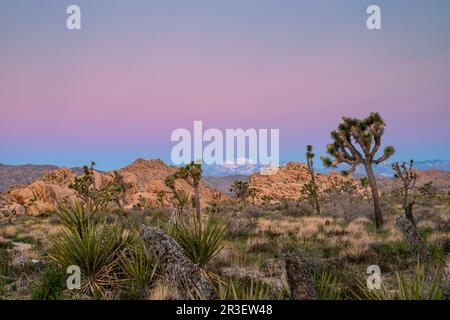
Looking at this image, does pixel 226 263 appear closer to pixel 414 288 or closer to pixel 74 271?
pixel 74 271

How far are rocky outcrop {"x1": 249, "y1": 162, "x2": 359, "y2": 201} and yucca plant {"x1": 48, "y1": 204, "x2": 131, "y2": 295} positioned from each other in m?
75.5

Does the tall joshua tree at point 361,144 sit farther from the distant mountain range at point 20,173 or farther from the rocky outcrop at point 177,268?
the distant mountain range at point 20,173

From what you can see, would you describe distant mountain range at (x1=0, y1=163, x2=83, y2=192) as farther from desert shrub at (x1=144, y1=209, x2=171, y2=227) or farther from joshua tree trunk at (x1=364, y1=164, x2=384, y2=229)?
joshua tree trunk at (x1=364, y1=164, x2=384, y2=229)

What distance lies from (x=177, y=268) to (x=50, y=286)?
2.67 meters

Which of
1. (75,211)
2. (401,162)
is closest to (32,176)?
(401,162)

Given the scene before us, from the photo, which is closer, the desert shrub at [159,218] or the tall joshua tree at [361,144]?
the desert shrub at [159,218]

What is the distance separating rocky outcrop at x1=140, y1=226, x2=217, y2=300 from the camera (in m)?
4.85

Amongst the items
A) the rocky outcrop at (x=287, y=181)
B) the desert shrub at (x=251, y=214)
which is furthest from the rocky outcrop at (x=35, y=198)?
the rocky outcrop at (x=287, y=181)

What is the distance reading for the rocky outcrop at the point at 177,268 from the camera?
4.85 m

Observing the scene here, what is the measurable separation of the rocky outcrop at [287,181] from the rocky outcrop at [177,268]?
75970 mm

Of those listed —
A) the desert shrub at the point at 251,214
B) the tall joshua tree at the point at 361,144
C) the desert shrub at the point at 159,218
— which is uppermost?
the tall joshua tree at the point at 361,144

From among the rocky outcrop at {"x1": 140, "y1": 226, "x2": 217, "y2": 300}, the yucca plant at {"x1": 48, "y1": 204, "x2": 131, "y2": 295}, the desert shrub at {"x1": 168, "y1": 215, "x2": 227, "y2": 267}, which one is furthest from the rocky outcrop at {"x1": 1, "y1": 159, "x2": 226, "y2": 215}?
the rocky outcrop at {"x1": 140, "y1": 226, "x2": 217, "y2": 300}

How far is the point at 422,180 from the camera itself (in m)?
132
